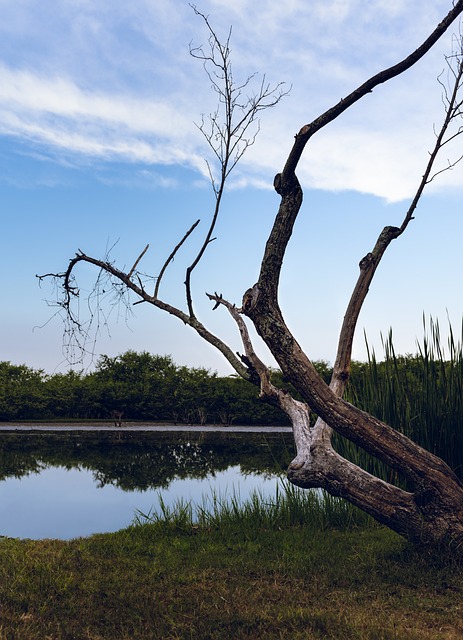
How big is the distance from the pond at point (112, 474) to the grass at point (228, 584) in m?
0.97

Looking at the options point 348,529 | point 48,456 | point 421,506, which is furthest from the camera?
point 48,456

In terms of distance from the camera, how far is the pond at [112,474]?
24.7ft

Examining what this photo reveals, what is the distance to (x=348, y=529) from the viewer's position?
19.7ft

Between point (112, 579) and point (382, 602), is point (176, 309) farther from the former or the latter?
point (382, 602)

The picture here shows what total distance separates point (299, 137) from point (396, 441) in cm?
228

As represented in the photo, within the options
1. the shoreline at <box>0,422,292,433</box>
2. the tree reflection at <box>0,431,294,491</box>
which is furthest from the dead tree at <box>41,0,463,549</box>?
the shoreline at <box>0,422,292,433</box>

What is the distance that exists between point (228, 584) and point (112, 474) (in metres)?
5.94

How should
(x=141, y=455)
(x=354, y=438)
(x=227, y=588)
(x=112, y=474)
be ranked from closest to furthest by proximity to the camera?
(x=227, y=588) → (x=354, y=438) → (x=112, y=474) → (x=141, y=455)

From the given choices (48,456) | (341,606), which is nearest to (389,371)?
(341,606)

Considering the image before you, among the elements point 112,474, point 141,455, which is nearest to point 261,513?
point 112,474

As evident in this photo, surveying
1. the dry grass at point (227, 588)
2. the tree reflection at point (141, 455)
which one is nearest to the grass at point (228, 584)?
the dry grass at point (227, 588)

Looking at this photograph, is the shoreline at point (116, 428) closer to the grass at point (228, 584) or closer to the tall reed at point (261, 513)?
the tall reed at point (261, 513)

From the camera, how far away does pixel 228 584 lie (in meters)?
4.28

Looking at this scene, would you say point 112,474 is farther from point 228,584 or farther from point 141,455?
point 228,584
